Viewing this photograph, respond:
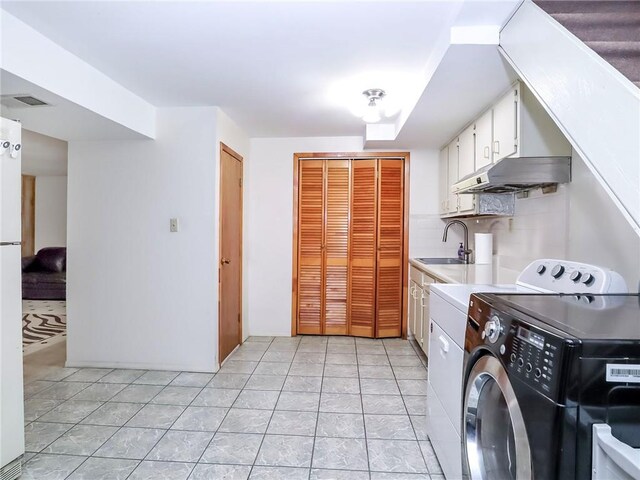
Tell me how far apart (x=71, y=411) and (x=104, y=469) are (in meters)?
0.79

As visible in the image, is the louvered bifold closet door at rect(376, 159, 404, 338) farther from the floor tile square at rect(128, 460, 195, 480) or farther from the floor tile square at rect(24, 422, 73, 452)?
the floor tile square at rect(24, 422, 73, 452)

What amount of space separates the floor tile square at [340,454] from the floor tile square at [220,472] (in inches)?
14.2

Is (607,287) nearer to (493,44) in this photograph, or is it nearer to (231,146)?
(493,44)

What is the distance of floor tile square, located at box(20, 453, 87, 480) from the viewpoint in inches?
66.5

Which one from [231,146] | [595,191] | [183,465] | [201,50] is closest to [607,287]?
[595,191]

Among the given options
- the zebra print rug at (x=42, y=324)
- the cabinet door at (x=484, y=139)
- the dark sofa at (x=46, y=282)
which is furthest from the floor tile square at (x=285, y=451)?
the dark sofa at (x=46, y=282)

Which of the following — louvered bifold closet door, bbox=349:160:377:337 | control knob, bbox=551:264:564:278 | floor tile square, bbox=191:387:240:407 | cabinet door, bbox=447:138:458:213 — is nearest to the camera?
control knob, bbox=551:264:564:278

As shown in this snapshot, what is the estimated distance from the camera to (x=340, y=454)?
185 cm

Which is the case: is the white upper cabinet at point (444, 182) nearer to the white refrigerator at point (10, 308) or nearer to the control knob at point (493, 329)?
the control knob at point (493, 329)

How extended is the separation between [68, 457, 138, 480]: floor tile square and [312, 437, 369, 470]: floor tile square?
0.96 meters

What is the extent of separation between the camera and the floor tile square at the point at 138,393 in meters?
2.46

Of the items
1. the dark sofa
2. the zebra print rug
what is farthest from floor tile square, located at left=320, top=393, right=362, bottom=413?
the dark sofa

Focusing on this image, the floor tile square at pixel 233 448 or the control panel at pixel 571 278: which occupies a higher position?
the control panel at pixel 571 278

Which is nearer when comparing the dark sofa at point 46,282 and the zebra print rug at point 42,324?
the zebra print rug at point 42,324
